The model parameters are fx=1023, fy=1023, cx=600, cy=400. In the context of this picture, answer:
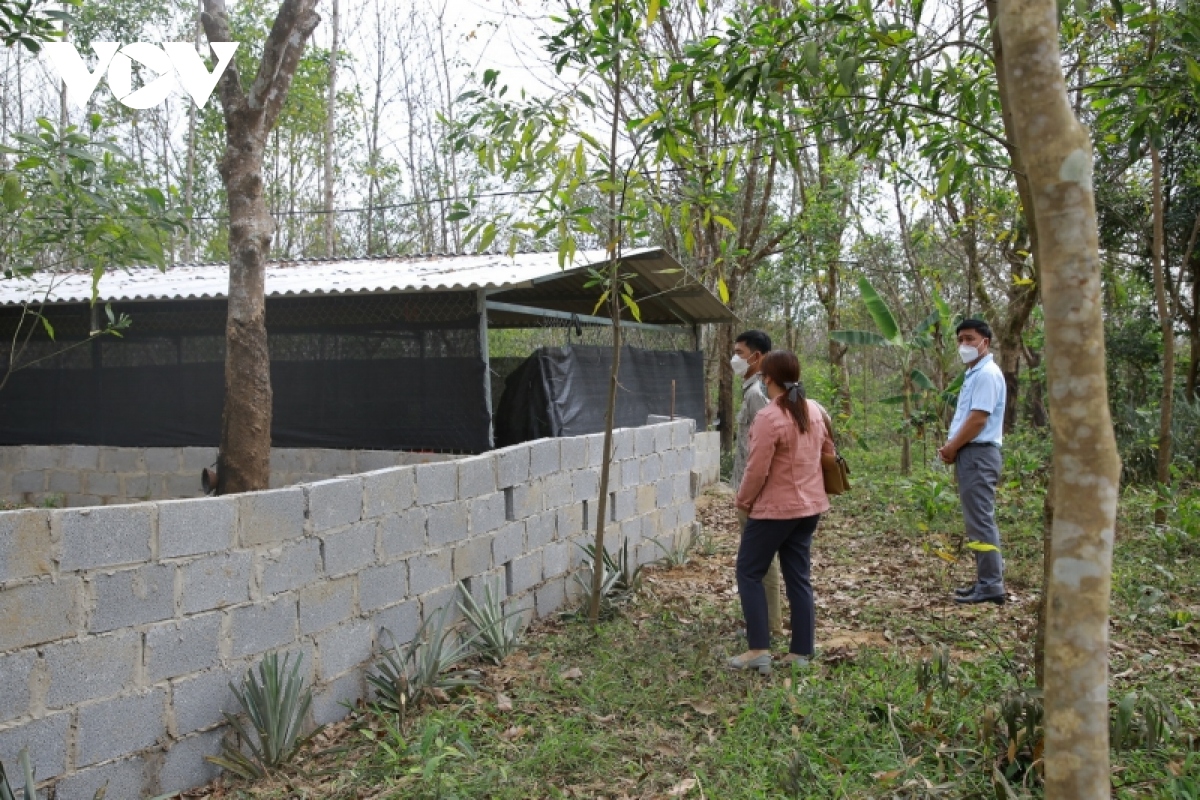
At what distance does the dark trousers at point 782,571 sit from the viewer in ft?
17.2

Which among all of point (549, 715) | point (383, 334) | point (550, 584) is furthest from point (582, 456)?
point (383, 334)

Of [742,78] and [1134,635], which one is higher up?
[742,78]

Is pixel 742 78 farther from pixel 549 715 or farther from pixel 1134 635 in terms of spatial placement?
pixel 1134 635

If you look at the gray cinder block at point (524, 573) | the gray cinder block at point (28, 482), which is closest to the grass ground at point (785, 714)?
the gray cinder block at point (524, 573)

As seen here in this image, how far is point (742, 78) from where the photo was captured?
14.9 feet

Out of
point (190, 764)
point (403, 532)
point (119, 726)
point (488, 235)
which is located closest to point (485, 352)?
point (403, 532)

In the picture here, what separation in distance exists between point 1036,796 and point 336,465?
725 centimetres

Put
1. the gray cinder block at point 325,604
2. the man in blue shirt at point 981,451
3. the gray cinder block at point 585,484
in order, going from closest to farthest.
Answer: the gray cinder block at point 325,604, the man in blue shirt at point 981,451, the gray cinder block at point 585,484

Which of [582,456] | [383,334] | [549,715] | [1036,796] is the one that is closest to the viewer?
[1036,796]

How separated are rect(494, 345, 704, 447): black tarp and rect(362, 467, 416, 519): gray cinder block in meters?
3.68

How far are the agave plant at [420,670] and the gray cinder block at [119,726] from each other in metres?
1.17

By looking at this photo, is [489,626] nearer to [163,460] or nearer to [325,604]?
[325,604]

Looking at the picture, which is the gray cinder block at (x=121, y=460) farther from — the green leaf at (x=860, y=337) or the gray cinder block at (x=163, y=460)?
the green leaf at (x=860, y=337)

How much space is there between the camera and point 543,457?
6578 millimetres
